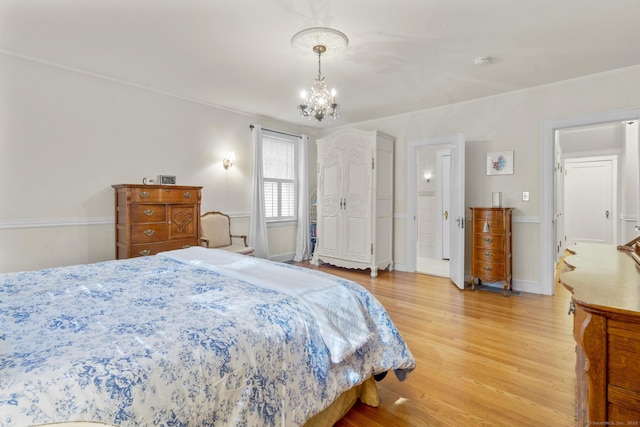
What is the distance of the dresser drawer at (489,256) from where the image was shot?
3.88 metres

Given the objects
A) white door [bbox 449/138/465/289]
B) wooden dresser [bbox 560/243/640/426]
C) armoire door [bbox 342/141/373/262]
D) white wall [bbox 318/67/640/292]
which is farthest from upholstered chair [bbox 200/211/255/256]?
wooden dresser [bbox 560/243/640/426]

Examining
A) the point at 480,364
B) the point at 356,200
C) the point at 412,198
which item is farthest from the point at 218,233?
the point at 480,364

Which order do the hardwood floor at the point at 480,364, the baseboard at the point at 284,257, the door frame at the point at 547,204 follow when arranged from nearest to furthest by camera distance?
the hardwood floor at the point at 480,364 → the door frame at the point at 547,204 → the baseboard at the point at 284,257

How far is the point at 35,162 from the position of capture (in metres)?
3.09

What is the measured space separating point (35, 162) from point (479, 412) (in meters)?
4.26

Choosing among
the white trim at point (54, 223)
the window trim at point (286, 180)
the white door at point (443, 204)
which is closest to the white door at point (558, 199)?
the white door at point (443, 204)

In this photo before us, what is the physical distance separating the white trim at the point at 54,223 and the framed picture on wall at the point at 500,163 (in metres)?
4.80

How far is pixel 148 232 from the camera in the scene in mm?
3387

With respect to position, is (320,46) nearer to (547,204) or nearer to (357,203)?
(357,203)

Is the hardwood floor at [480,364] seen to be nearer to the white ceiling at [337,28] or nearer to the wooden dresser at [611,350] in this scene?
the wooden dresser at [611,350]

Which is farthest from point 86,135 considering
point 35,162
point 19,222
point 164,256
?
point 164,256

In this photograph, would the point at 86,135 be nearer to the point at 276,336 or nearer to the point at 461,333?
the point at 276,336

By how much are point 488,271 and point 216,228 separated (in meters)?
3.66

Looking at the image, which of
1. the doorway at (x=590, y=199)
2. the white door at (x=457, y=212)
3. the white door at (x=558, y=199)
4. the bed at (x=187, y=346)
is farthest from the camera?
the doorway at (x=590, y=199)
